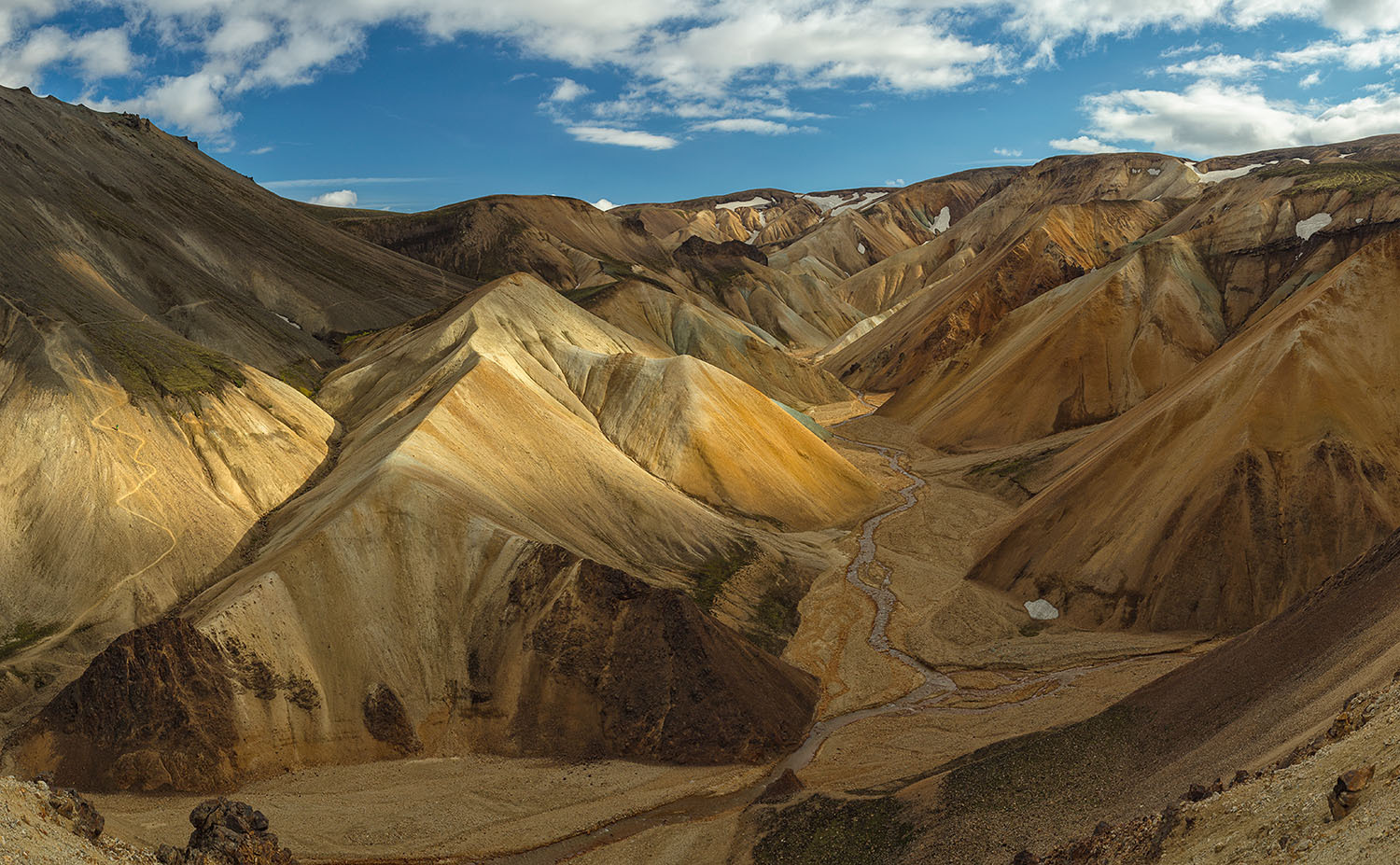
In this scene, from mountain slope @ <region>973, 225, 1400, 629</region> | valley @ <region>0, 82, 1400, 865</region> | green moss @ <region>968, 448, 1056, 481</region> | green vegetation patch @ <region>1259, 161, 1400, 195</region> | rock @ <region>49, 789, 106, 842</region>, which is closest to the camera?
rock @ <region>49, 789, 106, 842</region>

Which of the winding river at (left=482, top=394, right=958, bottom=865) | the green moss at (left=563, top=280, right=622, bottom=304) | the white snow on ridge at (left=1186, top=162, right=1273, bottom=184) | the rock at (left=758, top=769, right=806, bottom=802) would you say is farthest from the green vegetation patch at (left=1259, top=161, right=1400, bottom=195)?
the rock at (left=758, top=769, right=806, bottom=802)

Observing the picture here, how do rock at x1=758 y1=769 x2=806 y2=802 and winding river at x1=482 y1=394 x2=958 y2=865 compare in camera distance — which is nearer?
winding river at x1=482 y1=394 x2=958 y2=865

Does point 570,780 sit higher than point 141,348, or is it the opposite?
point 141,348

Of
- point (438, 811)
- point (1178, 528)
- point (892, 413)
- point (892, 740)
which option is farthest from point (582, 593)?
point (892, 413)

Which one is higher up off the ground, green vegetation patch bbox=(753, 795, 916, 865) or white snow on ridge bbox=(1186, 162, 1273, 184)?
white snow on ridge bbox=(1186, 162, 1273, 184)

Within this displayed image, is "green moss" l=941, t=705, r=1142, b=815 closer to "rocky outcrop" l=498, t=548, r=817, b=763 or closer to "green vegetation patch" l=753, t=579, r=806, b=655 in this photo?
"rocky outcrop" l=498, t=548, r=817, b=763

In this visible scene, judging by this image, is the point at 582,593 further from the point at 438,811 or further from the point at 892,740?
the point at 892,740
